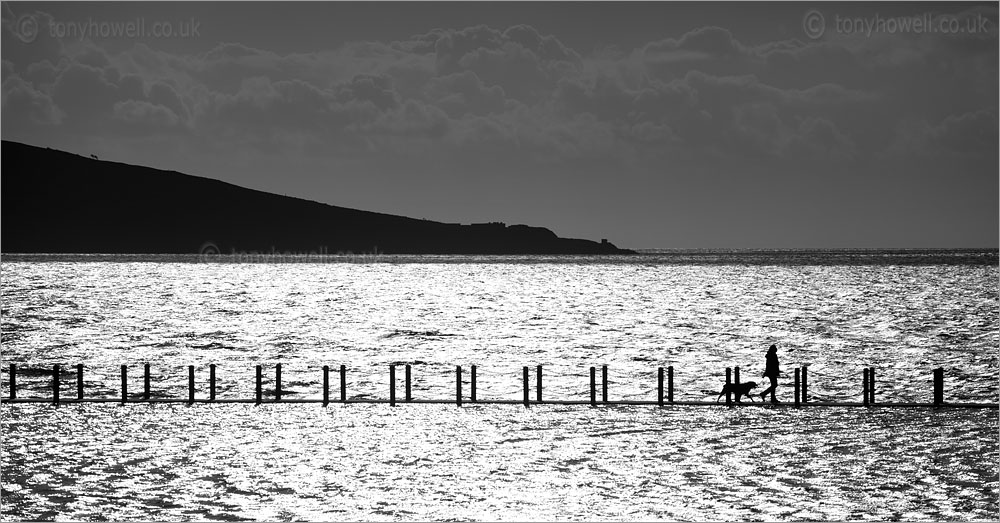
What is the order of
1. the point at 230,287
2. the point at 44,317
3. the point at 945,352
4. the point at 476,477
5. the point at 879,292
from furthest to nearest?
1. the point at 230,287
2. the point at 879,292
3. the point at 44,317
4. the point at 945,352
5. the point at 476,477

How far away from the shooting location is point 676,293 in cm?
15362

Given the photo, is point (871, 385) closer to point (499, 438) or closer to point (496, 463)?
point (499, 438)

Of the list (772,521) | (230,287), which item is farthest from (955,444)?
(230,287)

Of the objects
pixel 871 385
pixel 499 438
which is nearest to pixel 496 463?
pixel 499 438

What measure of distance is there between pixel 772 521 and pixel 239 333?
6559cm

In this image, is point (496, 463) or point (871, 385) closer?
point (496, 463)

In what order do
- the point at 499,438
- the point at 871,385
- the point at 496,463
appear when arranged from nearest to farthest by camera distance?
the point at 496,463, the point at 499,438, the point at 871,385

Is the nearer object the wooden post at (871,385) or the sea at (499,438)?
the sea at (499,438)

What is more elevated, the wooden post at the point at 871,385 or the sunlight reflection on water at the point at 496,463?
the wooden post at the point at 871,385

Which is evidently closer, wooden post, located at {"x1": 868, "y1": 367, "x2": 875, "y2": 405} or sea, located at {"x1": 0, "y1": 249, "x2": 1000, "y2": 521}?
sea, located at {"x1": 0, "y1": 249, "x2": 1000, "y2": 521}

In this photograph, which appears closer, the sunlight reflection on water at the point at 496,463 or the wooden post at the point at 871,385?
the sunlight reflection on water at the point at 496,463

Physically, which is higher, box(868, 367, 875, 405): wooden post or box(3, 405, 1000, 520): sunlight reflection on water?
box(868, 367, 875, 405): wooden post

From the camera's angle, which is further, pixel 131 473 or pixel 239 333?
pixel 239 333

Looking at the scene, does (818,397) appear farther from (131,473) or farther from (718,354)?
(131,473)
